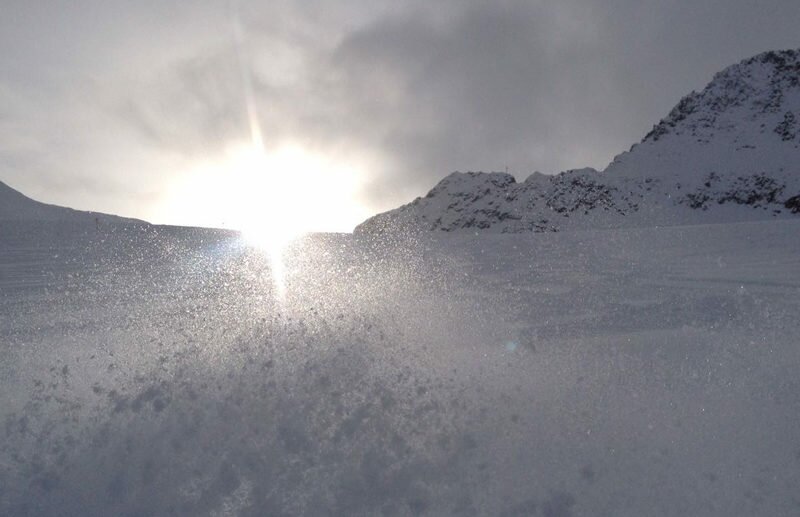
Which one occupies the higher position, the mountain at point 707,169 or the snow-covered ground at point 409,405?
the mountain at point 707,169

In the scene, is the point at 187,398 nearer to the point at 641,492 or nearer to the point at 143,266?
the point at 641,492

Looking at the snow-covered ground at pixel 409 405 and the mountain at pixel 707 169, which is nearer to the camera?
the snow-covered ground at pixel 409 405

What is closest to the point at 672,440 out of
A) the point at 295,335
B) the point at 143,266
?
the point at 295,335

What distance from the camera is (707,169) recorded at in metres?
151

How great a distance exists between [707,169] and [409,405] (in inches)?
6637

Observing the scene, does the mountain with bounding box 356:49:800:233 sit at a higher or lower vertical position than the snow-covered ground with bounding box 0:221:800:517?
higher

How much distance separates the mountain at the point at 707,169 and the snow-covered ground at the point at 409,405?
13182cm

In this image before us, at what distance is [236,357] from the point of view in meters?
5.89

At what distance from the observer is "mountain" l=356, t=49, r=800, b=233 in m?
137

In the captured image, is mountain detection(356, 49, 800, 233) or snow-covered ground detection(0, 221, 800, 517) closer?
snow-covered ground detection(0, 221, 800, 517)

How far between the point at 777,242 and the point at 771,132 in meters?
167

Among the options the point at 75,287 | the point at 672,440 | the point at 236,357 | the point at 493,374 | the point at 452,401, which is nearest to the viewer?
the point at 672,440

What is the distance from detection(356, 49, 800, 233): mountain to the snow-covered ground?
131824 millimetres

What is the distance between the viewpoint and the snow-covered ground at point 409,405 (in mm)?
4223
